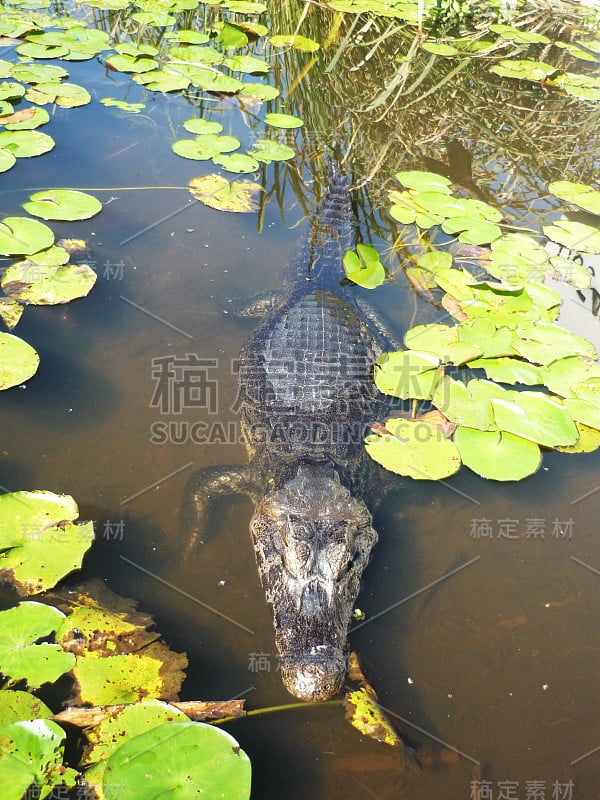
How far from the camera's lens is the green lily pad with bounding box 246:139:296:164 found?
4.75 m

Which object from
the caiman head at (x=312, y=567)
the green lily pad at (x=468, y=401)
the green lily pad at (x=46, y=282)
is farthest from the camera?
the green lily pad at (x=46, y=282)

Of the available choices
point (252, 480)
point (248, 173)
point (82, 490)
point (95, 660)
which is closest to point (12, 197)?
point (248, 173)

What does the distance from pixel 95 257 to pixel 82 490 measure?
170 cm

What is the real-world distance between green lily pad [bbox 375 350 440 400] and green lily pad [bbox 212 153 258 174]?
6.54ft

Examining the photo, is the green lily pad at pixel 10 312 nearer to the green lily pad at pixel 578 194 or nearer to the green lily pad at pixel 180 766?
the green lily pad at pixel 180 766

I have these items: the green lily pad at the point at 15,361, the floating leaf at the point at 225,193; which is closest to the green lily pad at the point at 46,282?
the green lily pad at the point at 15,361

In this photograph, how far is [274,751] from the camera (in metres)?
2.08

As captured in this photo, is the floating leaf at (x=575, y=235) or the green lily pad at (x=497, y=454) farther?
the floating leaf at (x=575, y=235)

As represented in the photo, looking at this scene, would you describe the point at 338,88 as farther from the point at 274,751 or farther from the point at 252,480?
the point at 274,751

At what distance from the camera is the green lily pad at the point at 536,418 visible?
300cm

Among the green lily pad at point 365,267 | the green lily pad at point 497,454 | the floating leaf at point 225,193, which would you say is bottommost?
the green lily pad at point 497,454

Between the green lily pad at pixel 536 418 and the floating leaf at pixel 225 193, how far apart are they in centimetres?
230

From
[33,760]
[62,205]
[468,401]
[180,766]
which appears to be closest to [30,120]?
[62,205]

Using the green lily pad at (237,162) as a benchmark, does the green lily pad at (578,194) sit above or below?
above
